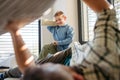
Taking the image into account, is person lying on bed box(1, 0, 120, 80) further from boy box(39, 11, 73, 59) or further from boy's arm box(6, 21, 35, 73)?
Answer: boy box(39, 11, 73, 59)

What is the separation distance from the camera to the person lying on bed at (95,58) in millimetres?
517

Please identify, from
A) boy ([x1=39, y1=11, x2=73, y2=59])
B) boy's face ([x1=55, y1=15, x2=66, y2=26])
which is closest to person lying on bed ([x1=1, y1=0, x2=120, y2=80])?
boy ([x1=39, y1=11, x2=73, y2=59])

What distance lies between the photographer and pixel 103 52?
0.69 m

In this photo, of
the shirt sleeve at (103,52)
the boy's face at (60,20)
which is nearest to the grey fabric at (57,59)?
the shirt sleeve at (103,52)

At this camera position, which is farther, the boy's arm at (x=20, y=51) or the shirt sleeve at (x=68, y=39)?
the shirt sleeve at (x=68, y=39)

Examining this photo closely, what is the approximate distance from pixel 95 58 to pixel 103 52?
0.03 meters

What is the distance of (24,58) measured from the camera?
847 mm

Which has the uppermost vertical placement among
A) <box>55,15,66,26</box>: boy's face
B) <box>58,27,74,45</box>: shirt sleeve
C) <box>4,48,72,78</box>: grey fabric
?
<box>55,15,66,26</box>: boy's face

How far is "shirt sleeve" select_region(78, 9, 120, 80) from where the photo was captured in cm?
63

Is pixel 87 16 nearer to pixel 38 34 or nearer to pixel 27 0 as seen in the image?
pixel 38 34

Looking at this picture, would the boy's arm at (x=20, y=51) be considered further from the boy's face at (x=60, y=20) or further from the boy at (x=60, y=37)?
the boy's face at (x=60, y=20)

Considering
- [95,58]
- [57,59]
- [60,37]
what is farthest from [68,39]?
[95,58]

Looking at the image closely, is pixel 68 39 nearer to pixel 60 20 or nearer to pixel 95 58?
pixel 60 20

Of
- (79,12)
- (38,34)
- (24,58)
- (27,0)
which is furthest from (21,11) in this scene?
(38,34)
